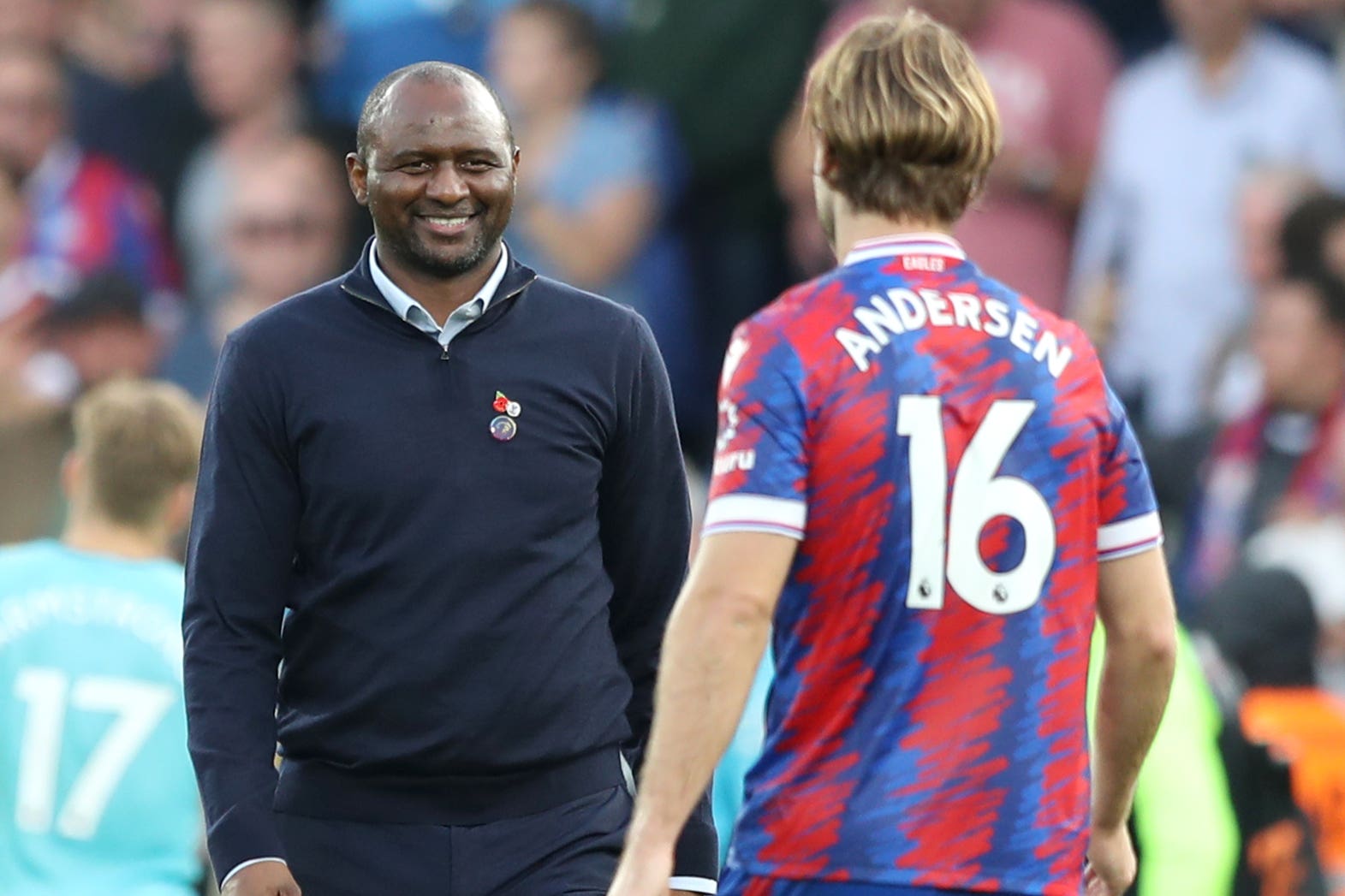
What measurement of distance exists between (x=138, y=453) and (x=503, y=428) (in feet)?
6.58

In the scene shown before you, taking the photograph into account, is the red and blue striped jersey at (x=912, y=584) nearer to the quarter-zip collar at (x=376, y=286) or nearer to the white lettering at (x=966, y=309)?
the white lettering at (x=966, y=309)

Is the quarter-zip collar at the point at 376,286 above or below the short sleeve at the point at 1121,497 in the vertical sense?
above

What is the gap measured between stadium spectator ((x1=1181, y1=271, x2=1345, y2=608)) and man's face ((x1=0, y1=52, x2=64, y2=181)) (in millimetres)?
5043

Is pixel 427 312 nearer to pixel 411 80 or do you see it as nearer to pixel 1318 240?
pixel 411 80

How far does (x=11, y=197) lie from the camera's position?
30.8 feet

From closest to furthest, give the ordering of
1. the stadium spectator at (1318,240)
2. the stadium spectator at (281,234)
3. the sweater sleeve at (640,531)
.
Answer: the sweater sleeve at (640,531) < the stadium spectator at (1318,240) < the stadium spectator at (281,234)

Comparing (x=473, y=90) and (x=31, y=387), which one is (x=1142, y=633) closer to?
(x=473, y=90)

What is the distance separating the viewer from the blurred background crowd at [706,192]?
8.10m

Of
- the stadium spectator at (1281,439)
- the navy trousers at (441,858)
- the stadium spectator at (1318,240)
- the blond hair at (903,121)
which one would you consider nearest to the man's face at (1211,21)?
the stadium spectator at (1318,240)

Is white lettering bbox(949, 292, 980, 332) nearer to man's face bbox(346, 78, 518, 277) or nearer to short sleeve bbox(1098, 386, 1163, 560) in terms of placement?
short sleeve bbox(1098, 386, 1163, 560)

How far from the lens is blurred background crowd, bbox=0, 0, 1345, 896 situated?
8.10m

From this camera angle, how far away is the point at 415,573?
372cm

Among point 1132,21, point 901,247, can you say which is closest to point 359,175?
point 901,247

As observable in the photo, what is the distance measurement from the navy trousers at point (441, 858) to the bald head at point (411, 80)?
1169mm
